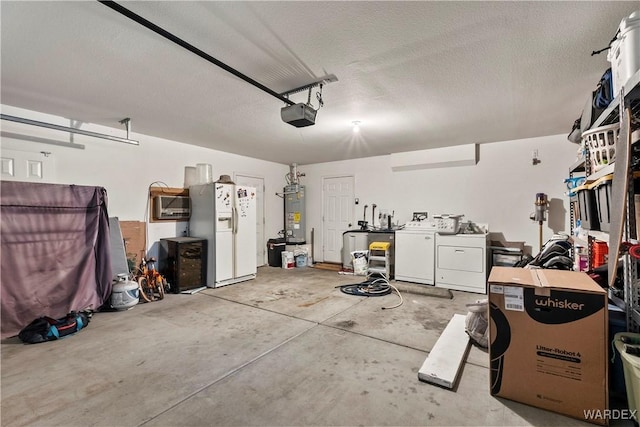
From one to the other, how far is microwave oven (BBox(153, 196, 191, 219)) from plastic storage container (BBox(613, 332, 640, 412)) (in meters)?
5.45

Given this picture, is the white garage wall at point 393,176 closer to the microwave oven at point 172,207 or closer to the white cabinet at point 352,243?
the microwave oven at point 172,207

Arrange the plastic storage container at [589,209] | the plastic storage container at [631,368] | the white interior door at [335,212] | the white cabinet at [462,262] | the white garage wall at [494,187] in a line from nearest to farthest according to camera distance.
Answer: the plastic storage container at [631,368] < the plastic storage container at [589,209] < the white cabinet at [462,262] < the white garage wall at [494,187] < the white interior door at [335,212]

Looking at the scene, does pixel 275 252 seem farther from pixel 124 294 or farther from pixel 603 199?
pixel 603 199

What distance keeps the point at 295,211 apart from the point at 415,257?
326 cm

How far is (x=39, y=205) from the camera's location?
11.0ft

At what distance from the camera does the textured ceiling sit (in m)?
1.83

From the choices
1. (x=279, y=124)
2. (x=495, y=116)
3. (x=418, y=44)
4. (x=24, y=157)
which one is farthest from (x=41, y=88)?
(x=495, y=116)

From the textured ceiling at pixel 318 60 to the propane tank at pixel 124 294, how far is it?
222cm

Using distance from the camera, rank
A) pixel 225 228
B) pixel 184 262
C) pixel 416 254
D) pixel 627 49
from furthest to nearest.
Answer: pixel 416 254, pixel 225 228, pixel 184 262, pixel 627 49

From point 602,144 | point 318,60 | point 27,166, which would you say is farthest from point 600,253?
point 27,166

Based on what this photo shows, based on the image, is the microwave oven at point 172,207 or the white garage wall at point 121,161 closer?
the white garage wall at point 121,161

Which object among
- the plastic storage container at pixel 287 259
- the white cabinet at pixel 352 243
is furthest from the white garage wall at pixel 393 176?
the plastic storage container at pixel 287 259

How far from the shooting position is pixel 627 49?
144 cm

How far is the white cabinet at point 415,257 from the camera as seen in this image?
495 centimetres
